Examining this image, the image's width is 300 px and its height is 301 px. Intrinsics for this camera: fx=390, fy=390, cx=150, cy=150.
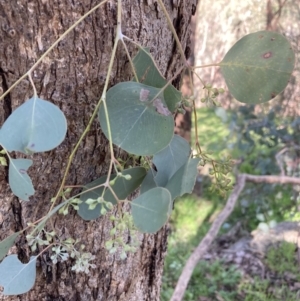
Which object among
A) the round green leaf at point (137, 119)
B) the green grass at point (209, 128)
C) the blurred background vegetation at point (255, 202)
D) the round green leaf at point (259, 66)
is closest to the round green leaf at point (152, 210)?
the round green leaf at point (137, 119)

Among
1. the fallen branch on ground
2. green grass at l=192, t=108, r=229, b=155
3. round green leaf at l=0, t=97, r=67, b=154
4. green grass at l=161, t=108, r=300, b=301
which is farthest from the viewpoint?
green grass at l=192, t=108, r=229, b=155

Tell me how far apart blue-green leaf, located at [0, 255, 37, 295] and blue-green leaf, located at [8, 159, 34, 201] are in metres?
0.14

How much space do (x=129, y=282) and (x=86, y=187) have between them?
0.88 ft

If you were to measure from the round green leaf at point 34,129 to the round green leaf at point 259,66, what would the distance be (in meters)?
0.22

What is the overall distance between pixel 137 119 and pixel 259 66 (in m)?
0.16

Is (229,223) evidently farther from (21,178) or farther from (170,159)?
(21,178)

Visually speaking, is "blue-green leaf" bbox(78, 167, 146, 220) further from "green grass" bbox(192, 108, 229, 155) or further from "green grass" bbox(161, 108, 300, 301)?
"green grass" bbox(192, 108, 229, 155)

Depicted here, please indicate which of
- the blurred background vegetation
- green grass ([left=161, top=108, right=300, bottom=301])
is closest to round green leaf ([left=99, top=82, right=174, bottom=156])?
the blurred background vegetation

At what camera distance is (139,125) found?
473mm

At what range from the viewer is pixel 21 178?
448mm

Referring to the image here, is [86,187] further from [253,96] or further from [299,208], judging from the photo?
[299,208]

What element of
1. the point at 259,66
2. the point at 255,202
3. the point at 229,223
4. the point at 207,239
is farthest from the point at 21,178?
the point at 229,223

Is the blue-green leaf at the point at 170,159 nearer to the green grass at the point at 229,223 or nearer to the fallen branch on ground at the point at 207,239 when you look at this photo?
the fallen branch on ground at the point at 207,239

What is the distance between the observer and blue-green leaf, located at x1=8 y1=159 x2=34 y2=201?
44 cm
